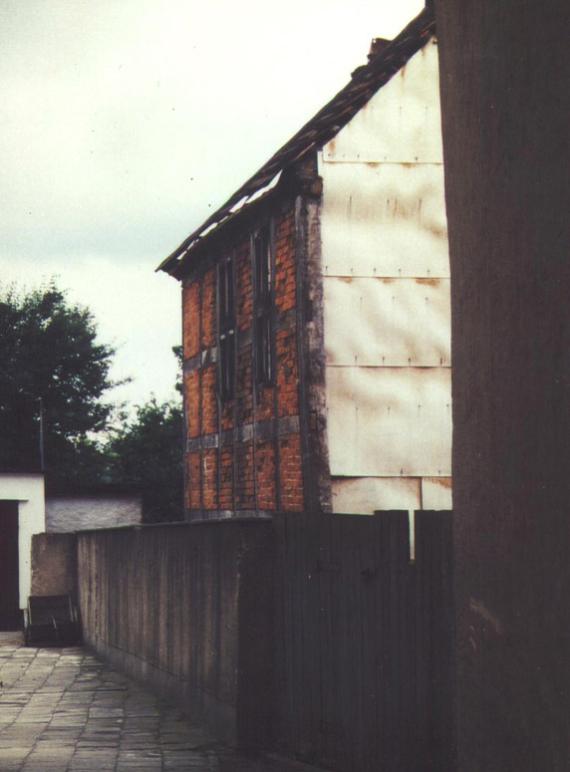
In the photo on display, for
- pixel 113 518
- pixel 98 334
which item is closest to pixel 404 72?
pixel 113 518

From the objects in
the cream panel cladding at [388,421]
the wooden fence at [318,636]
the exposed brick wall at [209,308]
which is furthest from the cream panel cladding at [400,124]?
the wooden fence at [318,636]

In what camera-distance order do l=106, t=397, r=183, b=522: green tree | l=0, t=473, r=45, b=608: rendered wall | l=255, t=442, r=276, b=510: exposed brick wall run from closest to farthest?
l=255, t=442, r=276, b=510: exposed brick wall → l=0, t=473, r=45, b=608: rendered wall → l=106, t=397, r=183, b=522: green tree

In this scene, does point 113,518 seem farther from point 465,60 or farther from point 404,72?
point 465,60

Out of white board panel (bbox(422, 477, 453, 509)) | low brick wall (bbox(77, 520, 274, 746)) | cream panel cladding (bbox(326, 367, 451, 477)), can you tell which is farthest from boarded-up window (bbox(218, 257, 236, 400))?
white board panel (bbox(422, 477, 453, 509))

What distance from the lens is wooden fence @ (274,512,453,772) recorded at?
20.1 feet

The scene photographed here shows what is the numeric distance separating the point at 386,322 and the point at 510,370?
11.7 metres

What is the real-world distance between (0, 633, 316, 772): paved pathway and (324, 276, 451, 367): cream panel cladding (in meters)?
4.32

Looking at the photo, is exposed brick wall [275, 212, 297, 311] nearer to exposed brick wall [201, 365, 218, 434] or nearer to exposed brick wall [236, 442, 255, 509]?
exposed brick wall [236, 442, 255, 509]

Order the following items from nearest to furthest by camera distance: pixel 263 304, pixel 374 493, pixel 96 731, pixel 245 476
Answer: pixel 96 731, pixel 374 493, pixel 263 304, pixel 245 476

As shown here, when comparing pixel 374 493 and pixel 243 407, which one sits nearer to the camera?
pixel 374 493

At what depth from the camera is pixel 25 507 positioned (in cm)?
2541

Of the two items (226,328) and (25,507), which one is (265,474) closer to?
(226,328)

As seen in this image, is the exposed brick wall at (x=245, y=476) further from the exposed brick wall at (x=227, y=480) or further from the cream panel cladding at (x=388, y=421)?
the cream panel cladding at (x=388, y=421)

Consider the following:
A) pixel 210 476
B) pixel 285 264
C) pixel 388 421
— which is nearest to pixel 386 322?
pixel 388 421
